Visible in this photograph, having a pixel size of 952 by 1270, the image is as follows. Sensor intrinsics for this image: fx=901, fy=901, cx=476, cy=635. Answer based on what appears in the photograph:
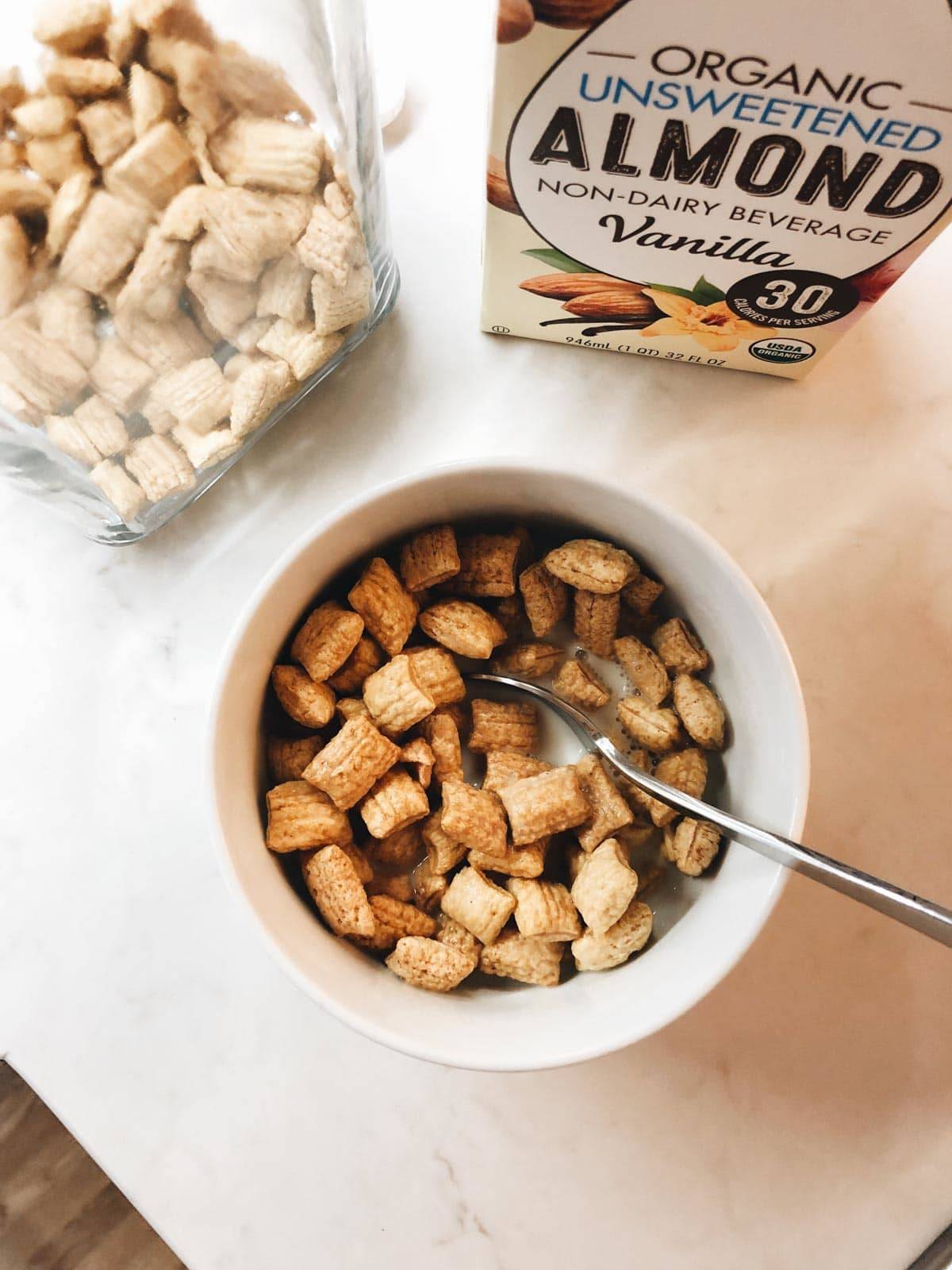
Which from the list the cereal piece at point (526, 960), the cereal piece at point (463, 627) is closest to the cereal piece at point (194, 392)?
the cereal piece at point (463, 627)

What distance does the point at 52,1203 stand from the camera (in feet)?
2.99

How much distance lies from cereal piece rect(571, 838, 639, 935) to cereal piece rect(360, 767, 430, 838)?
0.12 metres

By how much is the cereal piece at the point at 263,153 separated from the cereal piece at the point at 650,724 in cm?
41

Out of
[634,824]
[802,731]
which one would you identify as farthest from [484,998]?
[802,731]

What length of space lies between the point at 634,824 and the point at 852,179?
438mm

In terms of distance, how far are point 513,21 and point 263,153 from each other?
19cm

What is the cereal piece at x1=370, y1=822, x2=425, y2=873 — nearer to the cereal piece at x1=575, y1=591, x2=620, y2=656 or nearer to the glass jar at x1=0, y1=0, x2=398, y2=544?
the cereal piece at x1=575, y1=591, x2=620, y2=656

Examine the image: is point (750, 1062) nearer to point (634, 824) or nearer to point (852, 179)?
point (634, 824)

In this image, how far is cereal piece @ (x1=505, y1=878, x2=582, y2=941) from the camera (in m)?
0.61

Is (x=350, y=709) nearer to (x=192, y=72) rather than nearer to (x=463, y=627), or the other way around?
(x=463, y=627)

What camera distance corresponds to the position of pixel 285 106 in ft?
1.79

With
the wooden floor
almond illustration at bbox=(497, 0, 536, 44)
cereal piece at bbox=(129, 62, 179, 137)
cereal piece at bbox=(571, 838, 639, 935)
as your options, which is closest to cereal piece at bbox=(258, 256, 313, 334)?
cereal piece at bbox=(129, 62, 179, 137)

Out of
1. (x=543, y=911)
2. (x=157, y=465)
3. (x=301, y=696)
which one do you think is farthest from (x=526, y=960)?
(x=157, y=465)

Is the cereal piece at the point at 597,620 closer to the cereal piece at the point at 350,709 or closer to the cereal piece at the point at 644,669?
the cereal piece at the point at 644,669
